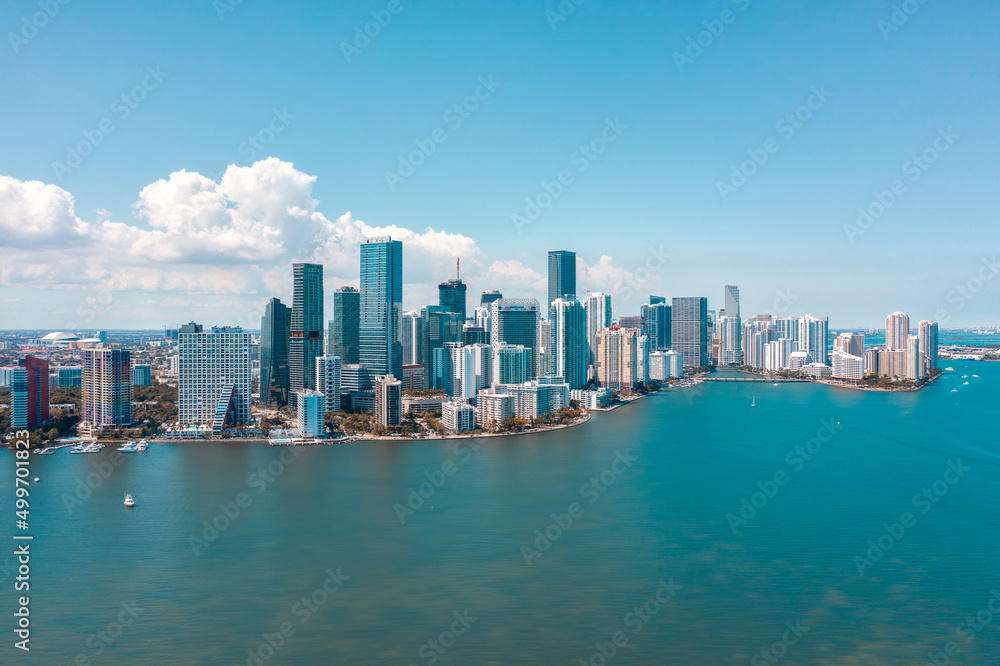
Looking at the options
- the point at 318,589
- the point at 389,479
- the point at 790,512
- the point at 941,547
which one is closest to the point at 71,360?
the point at 389,479

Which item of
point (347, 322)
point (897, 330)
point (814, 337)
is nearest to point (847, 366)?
point (897, 330)

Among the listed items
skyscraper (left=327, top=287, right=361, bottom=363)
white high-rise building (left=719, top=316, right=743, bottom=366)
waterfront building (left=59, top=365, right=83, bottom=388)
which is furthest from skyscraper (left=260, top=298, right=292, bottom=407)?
white high-rise building (left=719, top=316, right=743, bottom=366)

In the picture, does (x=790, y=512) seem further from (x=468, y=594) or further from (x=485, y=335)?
(x=485, y=335)

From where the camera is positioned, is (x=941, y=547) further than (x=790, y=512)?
No

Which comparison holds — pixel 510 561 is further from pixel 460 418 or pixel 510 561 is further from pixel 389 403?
pixel 389 403

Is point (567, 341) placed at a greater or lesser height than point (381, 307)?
lesser

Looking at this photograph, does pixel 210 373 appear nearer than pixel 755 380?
Yes

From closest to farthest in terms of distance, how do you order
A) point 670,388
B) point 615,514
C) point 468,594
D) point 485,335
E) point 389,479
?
point 468,594 < point 615,514 < point 389,479 < point 485,335 < point 670,388
